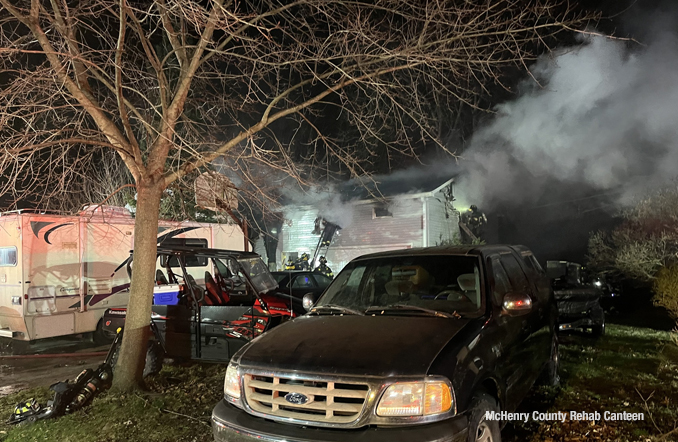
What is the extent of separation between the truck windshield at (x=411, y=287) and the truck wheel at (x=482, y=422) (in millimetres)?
648

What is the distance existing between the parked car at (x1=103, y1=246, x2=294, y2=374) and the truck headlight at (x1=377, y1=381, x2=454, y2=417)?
3.47m

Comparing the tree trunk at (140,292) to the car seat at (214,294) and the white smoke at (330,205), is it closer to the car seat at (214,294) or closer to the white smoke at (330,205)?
the car seat at (214,294)

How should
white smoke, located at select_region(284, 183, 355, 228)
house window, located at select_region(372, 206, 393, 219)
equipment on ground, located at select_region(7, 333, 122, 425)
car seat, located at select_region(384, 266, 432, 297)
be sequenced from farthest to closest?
white smoke, located at select_region(284, 183, 355, 228) < house window, located at select_region(372, 206, 393, 219) < equipment on ground, located at select_region(7, 333, 122, 425) < car seat, located at select_region(384, 266, 432, 297)

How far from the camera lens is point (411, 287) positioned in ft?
13.7

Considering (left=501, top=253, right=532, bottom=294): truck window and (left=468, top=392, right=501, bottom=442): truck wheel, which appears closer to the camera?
(left=468, top=392, right=501, bottom=442): truck wheel

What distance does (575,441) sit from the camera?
3.93 metres

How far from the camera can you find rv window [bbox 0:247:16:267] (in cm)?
877

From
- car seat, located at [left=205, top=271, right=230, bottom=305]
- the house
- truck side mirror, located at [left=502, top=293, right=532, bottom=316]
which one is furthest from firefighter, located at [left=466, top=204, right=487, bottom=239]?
truck side mirror, located at [left=502, top=293, right=532, bottom=316]

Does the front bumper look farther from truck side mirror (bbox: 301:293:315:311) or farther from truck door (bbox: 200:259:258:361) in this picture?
truck door (bbox: 200:259:258:361)

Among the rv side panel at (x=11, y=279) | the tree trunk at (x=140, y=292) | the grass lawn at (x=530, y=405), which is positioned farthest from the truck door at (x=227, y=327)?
the rv side panel at (x=11, y=279)

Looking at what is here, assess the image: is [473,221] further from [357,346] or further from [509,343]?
[357,346]

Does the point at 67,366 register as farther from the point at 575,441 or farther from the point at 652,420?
the point at 652,420

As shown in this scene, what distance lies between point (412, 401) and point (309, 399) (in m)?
0.63

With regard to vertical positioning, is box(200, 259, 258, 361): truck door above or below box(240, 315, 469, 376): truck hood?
below
